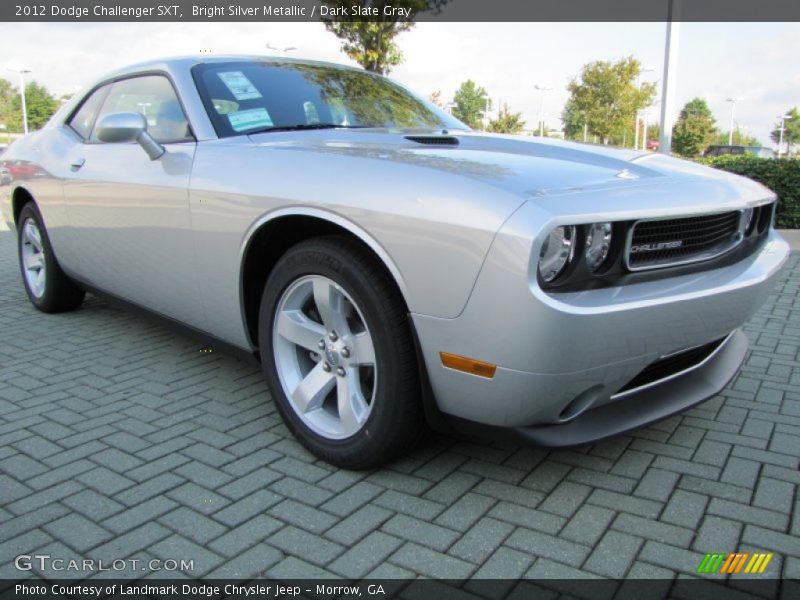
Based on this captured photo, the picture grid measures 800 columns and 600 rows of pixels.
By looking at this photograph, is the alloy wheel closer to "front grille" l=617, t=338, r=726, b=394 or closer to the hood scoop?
the hood scoop

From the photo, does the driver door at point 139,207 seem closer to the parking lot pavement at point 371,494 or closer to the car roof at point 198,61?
the car roof at point 198,61

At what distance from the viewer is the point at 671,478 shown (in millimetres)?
2469

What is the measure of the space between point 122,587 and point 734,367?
2.34 metres

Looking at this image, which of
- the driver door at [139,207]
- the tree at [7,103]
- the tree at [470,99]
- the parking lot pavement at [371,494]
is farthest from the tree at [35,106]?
the parking lot pavement at [371,494]

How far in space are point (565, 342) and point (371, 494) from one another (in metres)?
0.93

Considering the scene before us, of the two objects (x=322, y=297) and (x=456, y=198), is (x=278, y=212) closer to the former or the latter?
(x=322, y=297)

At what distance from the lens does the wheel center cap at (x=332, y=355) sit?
8.21 ft

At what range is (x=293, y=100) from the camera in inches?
128

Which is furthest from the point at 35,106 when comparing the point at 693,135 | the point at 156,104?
the point at 156,104

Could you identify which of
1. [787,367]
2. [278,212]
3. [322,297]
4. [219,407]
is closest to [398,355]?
[322,297]

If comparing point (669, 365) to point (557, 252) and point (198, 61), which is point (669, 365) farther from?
point (198, 61)

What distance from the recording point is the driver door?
3.05 m

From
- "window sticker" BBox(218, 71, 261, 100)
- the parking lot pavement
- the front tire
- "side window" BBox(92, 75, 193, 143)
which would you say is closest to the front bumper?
the front tire
